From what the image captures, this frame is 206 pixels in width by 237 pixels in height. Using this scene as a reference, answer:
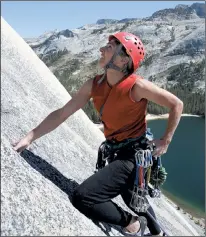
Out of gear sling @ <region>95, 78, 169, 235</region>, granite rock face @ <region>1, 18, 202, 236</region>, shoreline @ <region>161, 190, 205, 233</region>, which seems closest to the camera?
granite rock face @ <region>1, 18, 202, 236</region>

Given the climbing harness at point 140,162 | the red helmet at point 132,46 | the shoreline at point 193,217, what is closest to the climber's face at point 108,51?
the red helmet at point 132,46

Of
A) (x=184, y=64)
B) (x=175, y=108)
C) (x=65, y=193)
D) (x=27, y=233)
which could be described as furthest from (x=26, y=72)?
(x=184, y=64)

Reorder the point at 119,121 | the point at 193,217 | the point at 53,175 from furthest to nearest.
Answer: the point at 193,217 < the point at 53,175 < the point at 119,121

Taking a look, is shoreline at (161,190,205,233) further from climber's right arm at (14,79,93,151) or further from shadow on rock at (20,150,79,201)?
climber's right arm at (14,79,93,151)

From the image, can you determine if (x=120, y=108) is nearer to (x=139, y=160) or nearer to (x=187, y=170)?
(x=139, y=160)

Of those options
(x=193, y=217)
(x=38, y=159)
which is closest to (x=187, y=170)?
(x=193, y=217)

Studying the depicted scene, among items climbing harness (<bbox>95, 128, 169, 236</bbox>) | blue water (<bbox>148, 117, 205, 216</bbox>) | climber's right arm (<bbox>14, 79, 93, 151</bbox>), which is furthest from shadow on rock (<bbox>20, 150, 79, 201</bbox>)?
blue water (<bbox>148, 117, 205, 216</bbox>)

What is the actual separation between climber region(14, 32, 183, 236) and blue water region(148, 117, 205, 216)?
27530 millimetres

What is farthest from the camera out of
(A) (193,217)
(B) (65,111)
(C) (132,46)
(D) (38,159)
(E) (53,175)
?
(A) (193,217)

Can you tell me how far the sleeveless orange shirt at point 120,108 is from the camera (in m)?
5.11

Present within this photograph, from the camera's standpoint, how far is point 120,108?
5195mm

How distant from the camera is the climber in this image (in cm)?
492

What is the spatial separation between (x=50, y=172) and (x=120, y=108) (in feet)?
5.40

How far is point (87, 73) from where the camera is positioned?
169 meters
